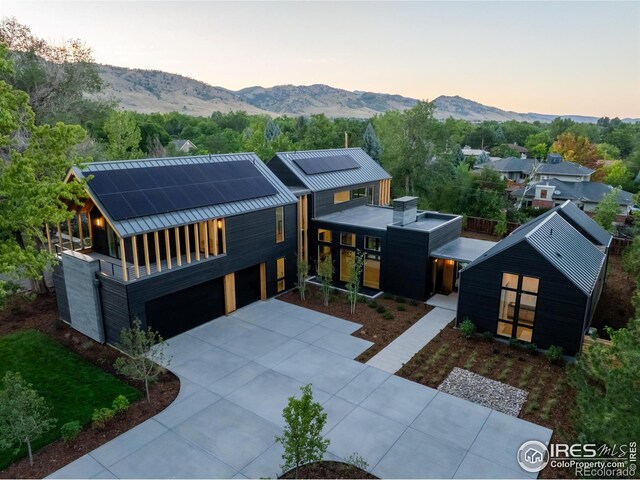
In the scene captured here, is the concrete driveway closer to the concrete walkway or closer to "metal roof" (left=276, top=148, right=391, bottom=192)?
the concrete walkway

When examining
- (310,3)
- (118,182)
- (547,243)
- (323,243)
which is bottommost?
(323,243)

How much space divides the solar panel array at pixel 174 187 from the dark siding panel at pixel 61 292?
16.0 feet

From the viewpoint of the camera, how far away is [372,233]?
21.8 meters

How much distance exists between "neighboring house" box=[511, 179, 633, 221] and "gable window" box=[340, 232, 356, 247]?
31084mm

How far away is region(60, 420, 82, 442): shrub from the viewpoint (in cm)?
1109

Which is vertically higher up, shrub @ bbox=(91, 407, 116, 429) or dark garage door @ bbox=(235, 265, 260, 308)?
dark garage door @ bbox=(235, 265, 260, 308)

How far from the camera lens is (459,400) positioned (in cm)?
1291

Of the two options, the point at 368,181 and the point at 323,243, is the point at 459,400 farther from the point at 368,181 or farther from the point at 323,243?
the point at 368,181

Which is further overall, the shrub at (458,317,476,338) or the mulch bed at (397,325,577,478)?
the shrub at (458,317,476,338)

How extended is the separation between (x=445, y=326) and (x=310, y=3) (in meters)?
23.9

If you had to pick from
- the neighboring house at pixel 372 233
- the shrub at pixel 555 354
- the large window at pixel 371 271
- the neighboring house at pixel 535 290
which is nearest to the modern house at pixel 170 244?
the neighboring house at pixel 372 233

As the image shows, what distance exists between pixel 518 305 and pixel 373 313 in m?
6.41

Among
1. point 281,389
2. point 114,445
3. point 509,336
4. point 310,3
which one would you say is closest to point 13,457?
point 114,445

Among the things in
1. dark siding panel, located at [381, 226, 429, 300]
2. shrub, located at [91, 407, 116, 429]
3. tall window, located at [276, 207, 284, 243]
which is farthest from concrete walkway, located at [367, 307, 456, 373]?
shrub, located at [91, 407, 116, 429]
